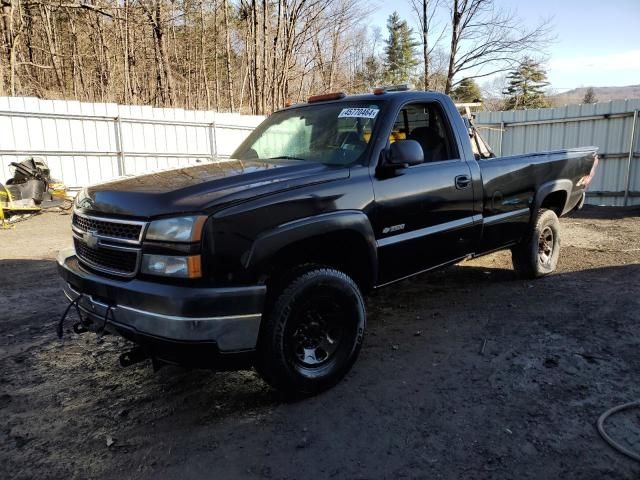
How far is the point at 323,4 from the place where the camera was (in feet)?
75.0

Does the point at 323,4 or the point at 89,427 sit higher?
the point at 323,4

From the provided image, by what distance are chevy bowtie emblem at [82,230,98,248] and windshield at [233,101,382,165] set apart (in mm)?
1462

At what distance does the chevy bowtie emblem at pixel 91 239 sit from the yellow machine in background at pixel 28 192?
815cm

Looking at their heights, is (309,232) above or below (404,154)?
below

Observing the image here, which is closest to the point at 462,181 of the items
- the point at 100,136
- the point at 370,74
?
the point at 100,136

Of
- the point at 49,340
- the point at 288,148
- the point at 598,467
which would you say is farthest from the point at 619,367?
the point at 49,340

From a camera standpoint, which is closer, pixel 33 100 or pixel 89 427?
pixel 89 427

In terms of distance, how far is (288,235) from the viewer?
108 inches

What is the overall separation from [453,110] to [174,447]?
11.4ft

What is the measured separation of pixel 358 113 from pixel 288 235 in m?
1.43

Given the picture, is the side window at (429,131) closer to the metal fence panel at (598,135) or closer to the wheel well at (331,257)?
the wheel well at (331,257)

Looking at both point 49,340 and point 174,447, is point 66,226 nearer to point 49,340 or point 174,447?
point 49,340

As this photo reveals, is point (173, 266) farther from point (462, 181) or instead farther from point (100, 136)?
point (100, 136)

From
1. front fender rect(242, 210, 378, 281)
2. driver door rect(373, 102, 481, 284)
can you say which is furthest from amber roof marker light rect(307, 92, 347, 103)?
front fender rect(242, 210, 378, 281)
